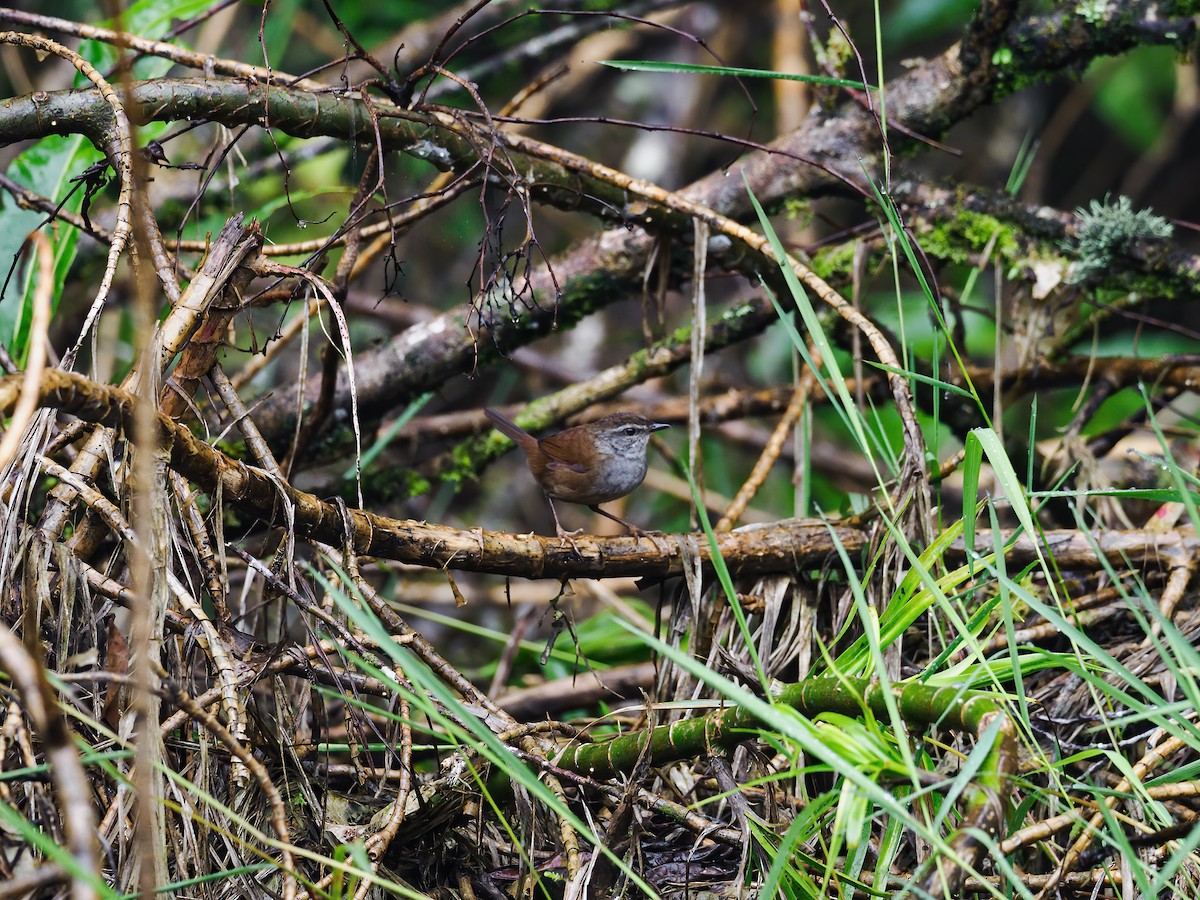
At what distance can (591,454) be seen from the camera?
4367 mm

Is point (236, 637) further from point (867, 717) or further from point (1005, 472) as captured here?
point (1005, 472)

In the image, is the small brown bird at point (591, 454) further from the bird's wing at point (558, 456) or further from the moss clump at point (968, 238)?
the moss clump at point (968, 238)

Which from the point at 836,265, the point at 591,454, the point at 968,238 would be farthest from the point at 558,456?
the point at 968,238

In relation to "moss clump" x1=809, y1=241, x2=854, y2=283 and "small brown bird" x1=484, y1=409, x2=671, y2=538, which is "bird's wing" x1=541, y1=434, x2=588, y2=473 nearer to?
"small brown bird" x1=484, y1=409, x2=671, y2=538

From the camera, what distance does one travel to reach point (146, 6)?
12.6ft

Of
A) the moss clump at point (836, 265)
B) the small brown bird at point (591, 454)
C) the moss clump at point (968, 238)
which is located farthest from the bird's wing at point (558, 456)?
the moss clump at point (968, 238)

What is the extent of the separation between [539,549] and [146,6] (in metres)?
2.76

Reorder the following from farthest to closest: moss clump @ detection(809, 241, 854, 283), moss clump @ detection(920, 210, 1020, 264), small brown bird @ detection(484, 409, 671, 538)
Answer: small brown bird @ detection(484, 409, 671, 538), moss clump @ detection(809, 241, 854, 283), moss clump @ detection(920, 210, 1020, 264)

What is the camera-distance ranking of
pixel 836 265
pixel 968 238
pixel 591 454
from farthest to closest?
pixel 591 454, pixel 836 265, pixel 968 238

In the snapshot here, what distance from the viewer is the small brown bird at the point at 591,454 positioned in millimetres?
4371

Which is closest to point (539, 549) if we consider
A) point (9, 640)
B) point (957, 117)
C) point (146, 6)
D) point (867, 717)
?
point (867, 717)

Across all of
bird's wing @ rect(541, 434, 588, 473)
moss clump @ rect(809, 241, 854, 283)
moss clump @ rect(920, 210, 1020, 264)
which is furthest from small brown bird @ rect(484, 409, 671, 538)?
moss clump @ rect(920, 210, 1020, 264)

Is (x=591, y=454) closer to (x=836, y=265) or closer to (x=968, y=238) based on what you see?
(x=836, y=265)

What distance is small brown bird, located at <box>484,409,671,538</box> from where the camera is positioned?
4.37 m
